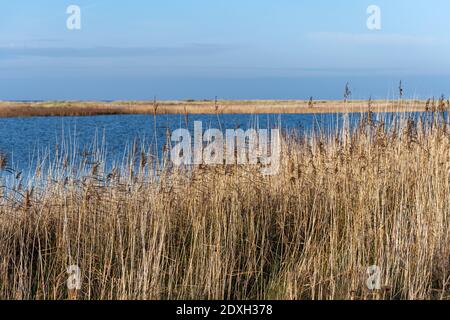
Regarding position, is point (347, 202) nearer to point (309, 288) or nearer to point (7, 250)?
point (309, 288)

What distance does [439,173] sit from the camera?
5098 millimetres

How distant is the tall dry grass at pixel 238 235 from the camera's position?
3.56 meters

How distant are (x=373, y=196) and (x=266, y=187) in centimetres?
96

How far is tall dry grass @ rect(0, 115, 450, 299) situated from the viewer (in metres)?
3.56

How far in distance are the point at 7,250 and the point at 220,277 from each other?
161cm

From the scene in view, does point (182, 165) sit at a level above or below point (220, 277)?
above

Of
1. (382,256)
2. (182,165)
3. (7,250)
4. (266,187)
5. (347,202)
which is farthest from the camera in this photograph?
(182,165)

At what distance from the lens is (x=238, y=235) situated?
437 centimetres

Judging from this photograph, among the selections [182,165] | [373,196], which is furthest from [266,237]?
[182,165]
